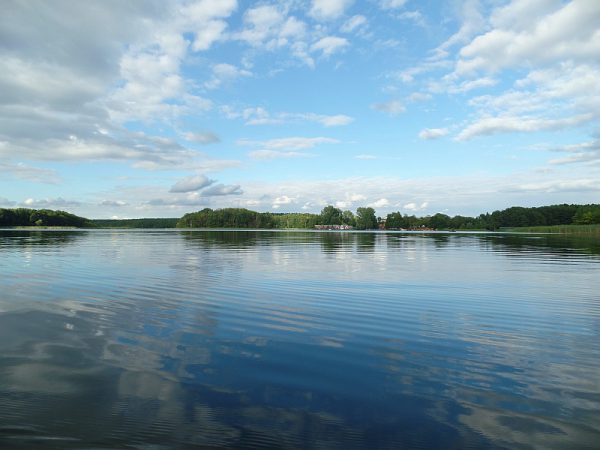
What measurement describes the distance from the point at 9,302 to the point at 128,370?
10369mm

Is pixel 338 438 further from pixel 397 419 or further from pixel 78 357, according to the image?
pixel 78 357

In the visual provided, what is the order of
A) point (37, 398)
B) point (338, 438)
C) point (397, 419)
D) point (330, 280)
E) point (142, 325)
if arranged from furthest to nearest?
point (330, 280) → point (142, 325) → point (37, 398) → point (397, 419) → point (338, 438)

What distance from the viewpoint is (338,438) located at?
5656 mm

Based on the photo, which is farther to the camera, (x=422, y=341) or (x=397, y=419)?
(x=422, y=341)

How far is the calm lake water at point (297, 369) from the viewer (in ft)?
19.1

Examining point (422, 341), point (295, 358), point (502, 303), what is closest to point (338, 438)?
point (295, 358)

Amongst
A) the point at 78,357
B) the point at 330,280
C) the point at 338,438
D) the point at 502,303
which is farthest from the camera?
the point at 330,280

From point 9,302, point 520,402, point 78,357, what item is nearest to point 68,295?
point 9,302

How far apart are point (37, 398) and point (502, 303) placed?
1616 centimetres

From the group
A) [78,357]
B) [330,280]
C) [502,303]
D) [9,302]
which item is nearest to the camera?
[78,357]

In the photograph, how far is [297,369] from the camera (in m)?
8.34

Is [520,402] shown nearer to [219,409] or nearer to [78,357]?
[219,409]

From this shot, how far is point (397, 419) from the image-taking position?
627cm

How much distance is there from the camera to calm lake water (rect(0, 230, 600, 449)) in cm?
582
